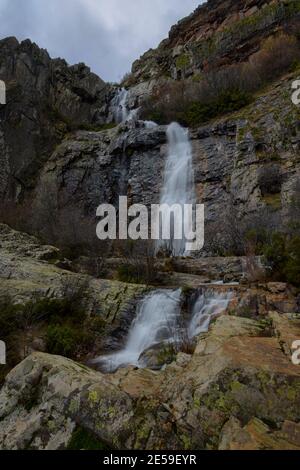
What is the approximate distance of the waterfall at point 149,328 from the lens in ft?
30.1

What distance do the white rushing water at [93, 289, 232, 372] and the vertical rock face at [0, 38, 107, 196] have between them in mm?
20924

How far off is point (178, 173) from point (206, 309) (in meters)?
15.4

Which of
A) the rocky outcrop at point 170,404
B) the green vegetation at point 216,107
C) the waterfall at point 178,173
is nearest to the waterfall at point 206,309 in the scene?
the rocky outcrop at point 170,404

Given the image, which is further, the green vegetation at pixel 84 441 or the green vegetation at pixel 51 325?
the green vegetation at pixel 51 325

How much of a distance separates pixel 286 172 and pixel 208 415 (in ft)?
57.9

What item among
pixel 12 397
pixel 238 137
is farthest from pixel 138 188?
pixel 12 397

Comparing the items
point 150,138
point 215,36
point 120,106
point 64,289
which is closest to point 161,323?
point 64,289

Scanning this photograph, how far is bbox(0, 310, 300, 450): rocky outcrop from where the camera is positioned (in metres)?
3.70

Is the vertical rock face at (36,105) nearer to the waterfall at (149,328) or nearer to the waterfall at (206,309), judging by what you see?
the waterfall at (149,328)

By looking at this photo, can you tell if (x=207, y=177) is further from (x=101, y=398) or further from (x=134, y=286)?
(x=101, y=398)

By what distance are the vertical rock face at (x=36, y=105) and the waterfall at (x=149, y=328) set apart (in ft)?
68.3

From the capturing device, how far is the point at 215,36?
117ft

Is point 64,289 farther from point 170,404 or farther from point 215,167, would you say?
point 215,167
